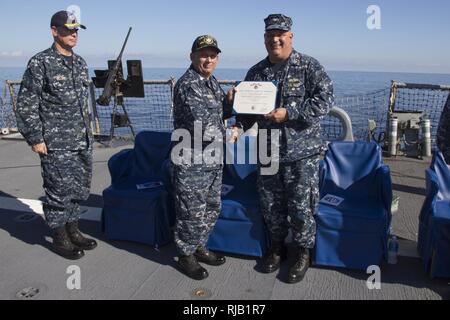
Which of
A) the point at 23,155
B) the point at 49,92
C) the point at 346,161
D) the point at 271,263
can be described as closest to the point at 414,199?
the point at 346,161

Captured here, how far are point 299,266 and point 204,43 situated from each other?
70.3 inches

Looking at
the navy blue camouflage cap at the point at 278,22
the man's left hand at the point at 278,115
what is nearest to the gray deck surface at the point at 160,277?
the man's left hand at the point at 278,115

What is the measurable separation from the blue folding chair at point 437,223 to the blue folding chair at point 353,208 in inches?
11.2

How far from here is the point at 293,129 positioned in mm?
2812

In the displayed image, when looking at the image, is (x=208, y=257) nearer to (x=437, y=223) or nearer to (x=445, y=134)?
(x=437, y=223)

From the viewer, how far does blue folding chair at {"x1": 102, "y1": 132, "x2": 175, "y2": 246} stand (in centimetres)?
342

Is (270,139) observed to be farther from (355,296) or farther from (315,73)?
(355,296)

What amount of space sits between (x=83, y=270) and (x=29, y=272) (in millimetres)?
427

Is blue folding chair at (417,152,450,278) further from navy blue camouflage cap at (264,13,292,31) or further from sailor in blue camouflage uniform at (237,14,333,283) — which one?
navy blue camouflage cap at (264,13,292,31)

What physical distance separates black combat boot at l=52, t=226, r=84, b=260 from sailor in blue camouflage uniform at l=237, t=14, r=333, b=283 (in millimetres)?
1625

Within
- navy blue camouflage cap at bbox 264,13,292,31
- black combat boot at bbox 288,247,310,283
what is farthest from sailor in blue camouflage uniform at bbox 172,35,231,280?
black combat boot at bbox 288,247,310,283

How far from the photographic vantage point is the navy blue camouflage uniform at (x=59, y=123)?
9.96 ft

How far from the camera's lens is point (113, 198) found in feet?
11.5

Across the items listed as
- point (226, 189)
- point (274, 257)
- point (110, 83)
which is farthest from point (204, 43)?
point (110, 83)
